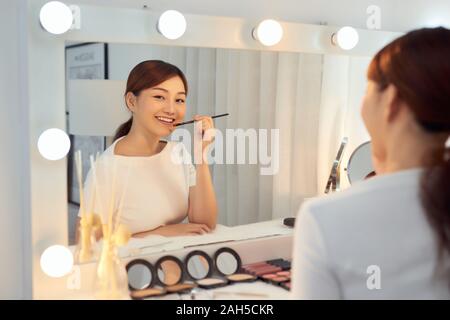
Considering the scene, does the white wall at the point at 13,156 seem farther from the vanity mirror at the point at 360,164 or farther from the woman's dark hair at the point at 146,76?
the vanity mirror at the point at 360,164

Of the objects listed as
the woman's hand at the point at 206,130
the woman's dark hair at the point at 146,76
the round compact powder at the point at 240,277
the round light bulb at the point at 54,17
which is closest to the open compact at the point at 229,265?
the round compact powder at the point at 240,277

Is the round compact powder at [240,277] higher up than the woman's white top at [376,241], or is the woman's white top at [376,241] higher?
the woman's white top at [376,241]

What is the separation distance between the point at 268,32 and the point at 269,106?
0.62 feet

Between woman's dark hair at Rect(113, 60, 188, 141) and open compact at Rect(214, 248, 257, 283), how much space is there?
38 centimetres

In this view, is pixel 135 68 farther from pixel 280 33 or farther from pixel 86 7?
pixel 280 33

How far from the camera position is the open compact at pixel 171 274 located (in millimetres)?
1186

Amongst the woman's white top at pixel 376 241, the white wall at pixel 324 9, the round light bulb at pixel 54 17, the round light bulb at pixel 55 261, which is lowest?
the round light bulb at pixel 55 261

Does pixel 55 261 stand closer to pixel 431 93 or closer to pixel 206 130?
pixel 206 130

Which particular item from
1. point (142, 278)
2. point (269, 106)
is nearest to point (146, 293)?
point (142, 278)

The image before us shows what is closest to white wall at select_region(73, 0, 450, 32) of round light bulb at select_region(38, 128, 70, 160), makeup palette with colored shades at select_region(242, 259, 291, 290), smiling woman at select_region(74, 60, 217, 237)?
smiling woman at select_region(74, 60, 217, 237)

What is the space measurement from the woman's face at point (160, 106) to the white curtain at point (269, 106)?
0.09 feet

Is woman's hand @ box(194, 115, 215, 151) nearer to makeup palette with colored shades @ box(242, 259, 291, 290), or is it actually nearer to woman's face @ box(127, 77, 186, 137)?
woman's face @ box(127, 77, 186, 137)

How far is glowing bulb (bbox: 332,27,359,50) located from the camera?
1.44 metres
